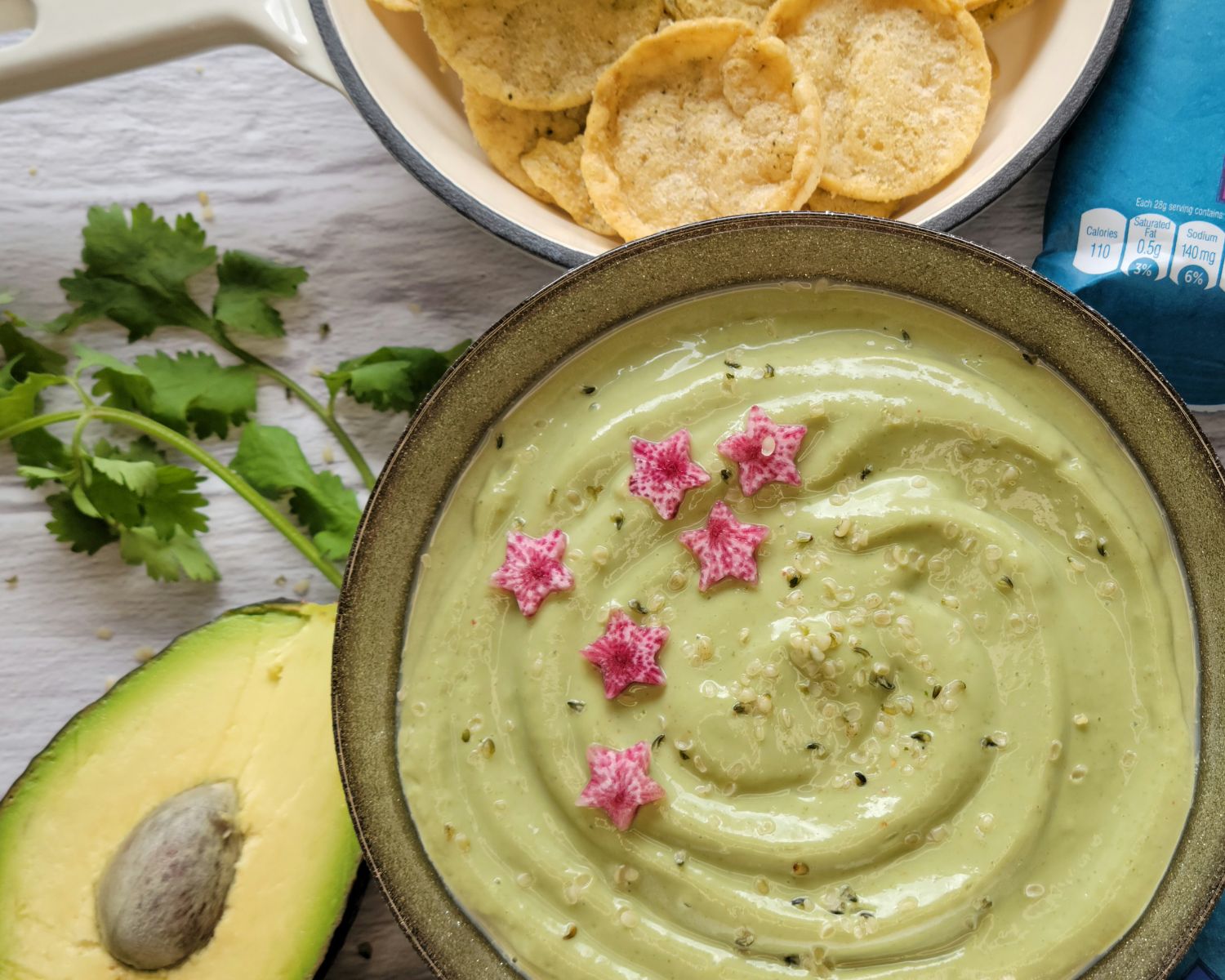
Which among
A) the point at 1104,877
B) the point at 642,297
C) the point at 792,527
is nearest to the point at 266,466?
the point at 642,297

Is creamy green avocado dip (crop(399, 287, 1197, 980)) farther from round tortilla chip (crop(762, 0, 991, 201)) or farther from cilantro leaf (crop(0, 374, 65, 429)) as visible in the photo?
cilantro leaf (crop(0, 374, 65, 429))

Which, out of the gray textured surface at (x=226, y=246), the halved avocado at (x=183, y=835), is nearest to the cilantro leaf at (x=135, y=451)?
the gray textured surface at (x=226, y=246)

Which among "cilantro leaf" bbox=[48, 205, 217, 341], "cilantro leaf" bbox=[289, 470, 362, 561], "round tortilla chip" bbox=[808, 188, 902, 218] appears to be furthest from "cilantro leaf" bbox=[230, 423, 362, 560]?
"round tortilla chip" bbox=[808, 188, 902, 218]

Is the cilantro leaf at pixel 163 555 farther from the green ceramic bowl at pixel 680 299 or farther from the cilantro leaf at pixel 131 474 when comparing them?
the green ceramic bowl at pixel 680 299

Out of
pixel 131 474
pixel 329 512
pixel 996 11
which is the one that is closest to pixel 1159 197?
pixel 996 11

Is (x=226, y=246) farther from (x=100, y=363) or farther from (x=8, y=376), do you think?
(x=8, y=376)

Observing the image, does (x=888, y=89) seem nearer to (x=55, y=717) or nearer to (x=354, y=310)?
(x=354, y=310)

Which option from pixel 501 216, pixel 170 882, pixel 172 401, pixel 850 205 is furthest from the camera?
pixel 172 401
